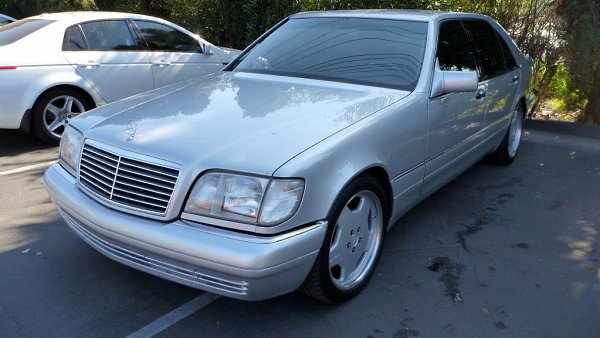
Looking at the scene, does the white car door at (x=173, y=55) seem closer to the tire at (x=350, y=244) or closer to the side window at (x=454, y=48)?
the side window at (x=454, y=48)

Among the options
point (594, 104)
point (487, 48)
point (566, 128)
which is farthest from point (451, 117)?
point (594, 104)

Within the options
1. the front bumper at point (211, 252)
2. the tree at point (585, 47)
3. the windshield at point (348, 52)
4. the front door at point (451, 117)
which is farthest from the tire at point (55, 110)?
the tree at point (585, 47)

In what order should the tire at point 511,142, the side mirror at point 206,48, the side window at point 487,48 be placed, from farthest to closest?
the side mirror at point 206,48 < the tire at point 511,142 < the side window at point 487,48

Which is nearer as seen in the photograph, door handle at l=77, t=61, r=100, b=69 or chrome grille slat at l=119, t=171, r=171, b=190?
chrome grille slat at l=119, t=171, r=171, b=190

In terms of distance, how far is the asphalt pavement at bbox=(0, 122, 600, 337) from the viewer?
9.37 ft

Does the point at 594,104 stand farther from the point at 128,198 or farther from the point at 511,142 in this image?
the point at 128,198

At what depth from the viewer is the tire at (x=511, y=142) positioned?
559cm

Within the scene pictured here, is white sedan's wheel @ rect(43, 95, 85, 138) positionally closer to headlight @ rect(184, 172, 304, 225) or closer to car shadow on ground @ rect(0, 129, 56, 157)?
car shadow on ground @ rect(0, 129, 56, 157)

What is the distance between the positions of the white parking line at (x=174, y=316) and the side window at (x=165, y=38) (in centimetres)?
444

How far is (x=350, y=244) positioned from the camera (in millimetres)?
3059

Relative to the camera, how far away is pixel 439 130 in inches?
145

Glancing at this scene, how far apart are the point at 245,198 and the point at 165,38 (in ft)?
16.3

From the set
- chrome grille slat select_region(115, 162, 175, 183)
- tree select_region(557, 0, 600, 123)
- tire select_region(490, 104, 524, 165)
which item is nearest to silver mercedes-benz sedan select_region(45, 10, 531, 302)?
chrome grille slat select_region(115, 162, 175, 183)

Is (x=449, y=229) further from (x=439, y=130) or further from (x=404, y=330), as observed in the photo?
(x=404, y=330)
